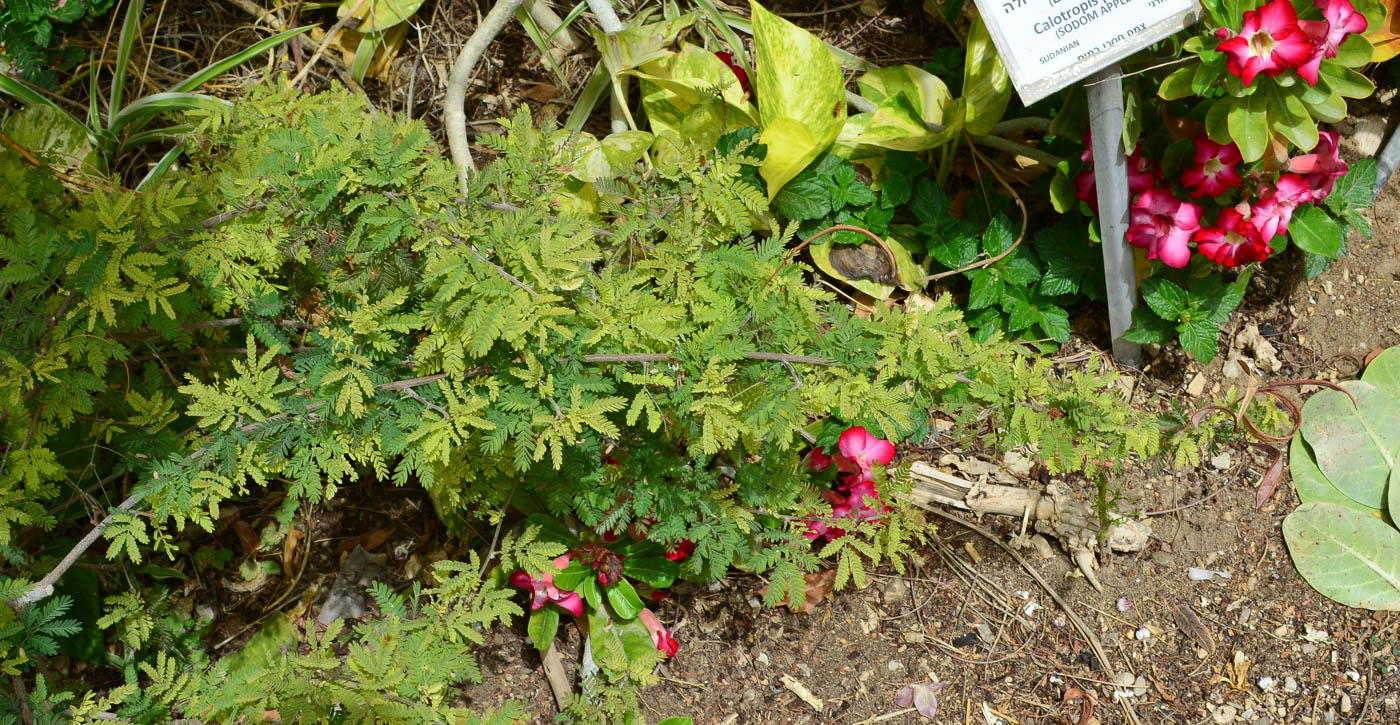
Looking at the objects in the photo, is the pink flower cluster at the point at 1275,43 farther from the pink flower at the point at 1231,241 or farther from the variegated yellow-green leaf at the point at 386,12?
the variegated yellow-green leaf at the point at 386,12

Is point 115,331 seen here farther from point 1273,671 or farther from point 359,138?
point 1273,671

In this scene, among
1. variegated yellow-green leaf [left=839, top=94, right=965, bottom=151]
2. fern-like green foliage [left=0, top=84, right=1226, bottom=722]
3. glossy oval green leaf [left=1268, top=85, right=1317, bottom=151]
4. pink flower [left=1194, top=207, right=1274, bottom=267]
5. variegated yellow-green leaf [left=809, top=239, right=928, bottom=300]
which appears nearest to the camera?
fern-like green foliage [left=0, top=84, right=1226, bottom=722]

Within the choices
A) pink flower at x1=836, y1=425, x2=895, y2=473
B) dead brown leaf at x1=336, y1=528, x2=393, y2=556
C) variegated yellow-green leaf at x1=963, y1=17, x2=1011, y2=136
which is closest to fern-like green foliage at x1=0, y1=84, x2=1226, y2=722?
pink flower at x1=836, y1=425, x2=895, y2=473

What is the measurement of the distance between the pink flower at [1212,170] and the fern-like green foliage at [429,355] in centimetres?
68

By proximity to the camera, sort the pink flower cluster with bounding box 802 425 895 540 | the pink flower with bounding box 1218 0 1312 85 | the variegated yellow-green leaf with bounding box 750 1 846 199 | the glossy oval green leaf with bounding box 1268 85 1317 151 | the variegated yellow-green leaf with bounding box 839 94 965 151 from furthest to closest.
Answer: the variegated yellow-green leaf with bounding box 839 94 965 151
the variegated yellow-green leaf with bounding box 750 1 846 199
the pink flower cluster with bounding box 802 425 895 540
the glossy oval green leaf with bounding box 1268 85 1317 151
the pink flower with bounding box 1218 0 1312 85

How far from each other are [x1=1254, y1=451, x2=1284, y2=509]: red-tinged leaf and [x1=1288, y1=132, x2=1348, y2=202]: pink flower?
0.67 metres

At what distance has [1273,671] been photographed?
2.05 meters

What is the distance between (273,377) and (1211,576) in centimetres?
199

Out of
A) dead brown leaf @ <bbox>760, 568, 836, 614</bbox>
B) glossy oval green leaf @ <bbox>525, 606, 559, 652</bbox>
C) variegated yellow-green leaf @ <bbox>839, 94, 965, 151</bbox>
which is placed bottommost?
dead brown leaf @ <bbox>760, 568, 836, 614</bbox>

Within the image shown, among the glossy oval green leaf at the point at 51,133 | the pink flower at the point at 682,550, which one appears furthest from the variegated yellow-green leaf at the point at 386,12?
the pink flower at the point at 682,550

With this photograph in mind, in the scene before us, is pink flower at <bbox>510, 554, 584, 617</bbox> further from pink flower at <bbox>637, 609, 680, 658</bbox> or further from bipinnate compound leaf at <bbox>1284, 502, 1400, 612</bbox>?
bipinnate compound leaf at <bbox>1284, 502, 1400, 612</bbox>

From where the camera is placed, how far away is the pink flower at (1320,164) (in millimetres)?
1826

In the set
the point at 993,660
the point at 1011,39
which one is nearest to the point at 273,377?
the point at 1011,39

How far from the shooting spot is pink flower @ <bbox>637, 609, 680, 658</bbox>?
194 centimetres
